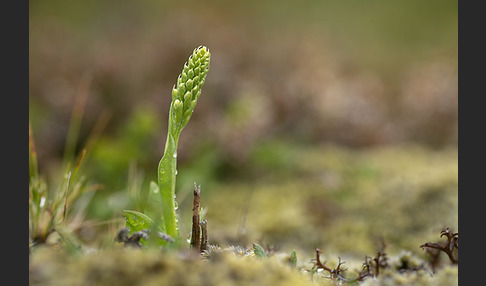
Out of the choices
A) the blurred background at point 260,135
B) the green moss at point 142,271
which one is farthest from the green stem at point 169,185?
the blurred background at point 260,135

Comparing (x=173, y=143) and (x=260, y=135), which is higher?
(x=260, y=135)

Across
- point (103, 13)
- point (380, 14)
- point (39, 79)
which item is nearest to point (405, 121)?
point (39, 79)

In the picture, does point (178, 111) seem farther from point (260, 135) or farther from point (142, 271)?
point (260, 135)

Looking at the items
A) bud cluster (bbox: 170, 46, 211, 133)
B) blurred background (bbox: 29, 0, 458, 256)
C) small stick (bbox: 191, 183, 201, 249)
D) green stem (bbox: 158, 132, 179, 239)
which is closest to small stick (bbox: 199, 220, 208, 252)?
small stick (bbox: 191, 183, 201, 249)

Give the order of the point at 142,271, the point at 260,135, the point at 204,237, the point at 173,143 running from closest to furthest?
1. the point at 142,271
2. the point at 204,237
3. the point at 173,143
4. the point at 260,135

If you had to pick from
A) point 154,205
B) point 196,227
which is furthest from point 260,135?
point 196,227

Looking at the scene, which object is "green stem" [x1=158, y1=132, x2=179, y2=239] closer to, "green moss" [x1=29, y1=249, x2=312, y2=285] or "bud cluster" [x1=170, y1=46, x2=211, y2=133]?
"bud cluster" [x1=170, y1=46, x2=211, y2=133]

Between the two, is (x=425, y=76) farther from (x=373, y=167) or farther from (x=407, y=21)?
(x=407, y=21)
